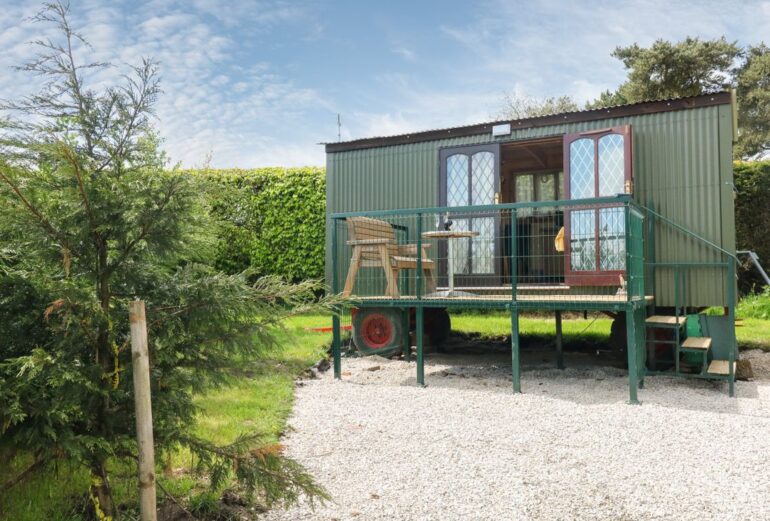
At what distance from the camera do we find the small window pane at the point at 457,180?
831 cm

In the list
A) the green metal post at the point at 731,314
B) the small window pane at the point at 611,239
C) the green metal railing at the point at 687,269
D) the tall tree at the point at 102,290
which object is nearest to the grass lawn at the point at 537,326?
the green metal railing at the point at 687,269

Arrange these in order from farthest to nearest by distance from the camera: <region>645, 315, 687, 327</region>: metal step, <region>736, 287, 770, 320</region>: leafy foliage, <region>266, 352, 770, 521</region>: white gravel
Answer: <region>736, 287, 770, 320</region>: leafy foliage, <region>645, 315, 687, 327</region>: metal step, <region>266, 352, 770, 521</region>: white gravel

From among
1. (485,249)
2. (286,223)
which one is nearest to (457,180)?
(485,249)

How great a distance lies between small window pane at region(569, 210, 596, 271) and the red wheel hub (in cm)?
234

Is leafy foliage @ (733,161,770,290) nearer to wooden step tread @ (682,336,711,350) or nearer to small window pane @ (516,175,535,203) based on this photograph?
small window pane @ (516,175,535,203)

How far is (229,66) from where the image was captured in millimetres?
8031

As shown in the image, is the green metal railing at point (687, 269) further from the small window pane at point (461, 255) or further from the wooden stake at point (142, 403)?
the wooden stake at point (142, 403)

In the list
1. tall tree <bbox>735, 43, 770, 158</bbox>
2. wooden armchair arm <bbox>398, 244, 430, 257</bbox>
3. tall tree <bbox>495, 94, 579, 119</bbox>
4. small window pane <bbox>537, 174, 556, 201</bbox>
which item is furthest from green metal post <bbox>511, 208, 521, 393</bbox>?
tall tree <bbox>495, 94, 579, 119</bbox>

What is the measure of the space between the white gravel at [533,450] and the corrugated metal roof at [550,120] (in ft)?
10.4

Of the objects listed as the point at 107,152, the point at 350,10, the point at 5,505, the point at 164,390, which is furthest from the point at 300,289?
the point at 350,10

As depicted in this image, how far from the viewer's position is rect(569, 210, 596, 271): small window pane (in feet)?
23.6

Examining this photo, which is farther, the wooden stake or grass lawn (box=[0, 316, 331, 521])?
grass lawn (box=[0, 316, 331, 521])

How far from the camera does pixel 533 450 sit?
4020mm

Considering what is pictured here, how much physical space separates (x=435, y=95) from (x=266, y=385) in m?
15.9
